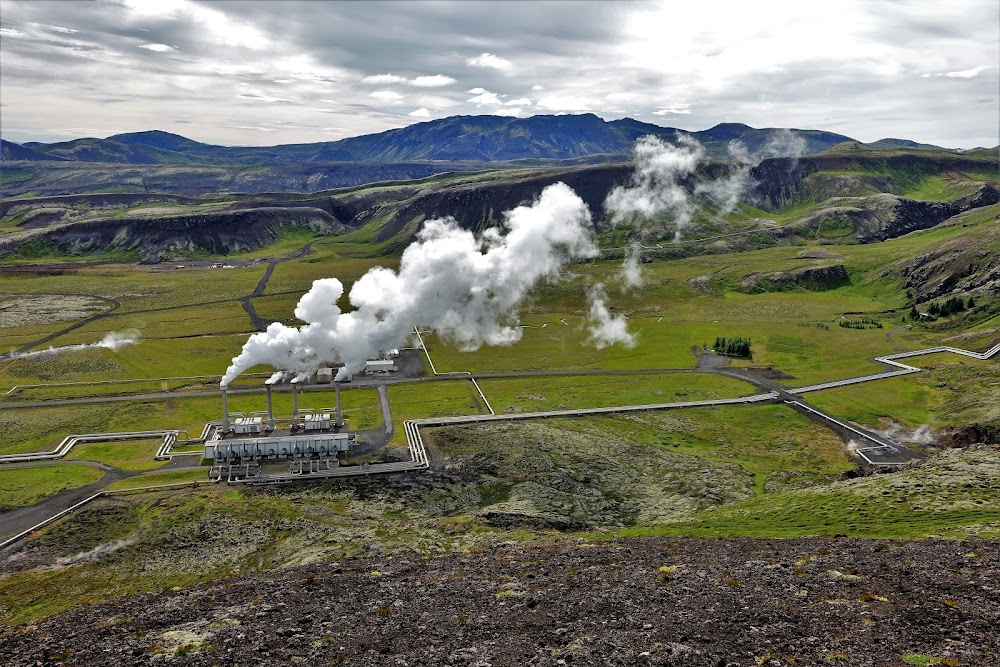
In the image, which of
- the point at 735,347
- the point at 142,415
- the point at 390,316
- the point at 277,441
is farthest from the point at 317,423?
the point at 735,347

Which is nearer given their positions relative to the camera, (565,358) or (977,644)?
(977,644)

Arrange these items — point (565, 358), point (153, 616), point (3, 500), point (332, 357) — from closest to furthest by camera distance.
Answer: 1. point (153, 616)
2. point (3, 500)
3. point (332, 357)
4. point (565, 358)

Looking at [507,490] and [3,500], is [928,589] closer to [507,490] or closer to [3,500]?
[507,490]

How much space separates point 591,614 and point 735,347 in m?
128

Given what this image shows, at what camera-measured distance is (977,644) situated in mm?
33156

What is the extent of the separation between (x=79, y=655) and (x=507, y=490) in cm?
5182

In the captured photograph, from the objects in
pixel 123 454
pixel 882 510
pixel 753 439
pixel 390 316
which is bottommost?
pixel 123 454

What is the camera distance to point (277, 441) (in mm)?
92938

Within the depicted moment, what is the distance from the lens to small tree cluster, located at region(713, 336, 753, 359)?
15600 cm

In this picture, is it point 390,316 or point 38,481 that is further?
point 390,316

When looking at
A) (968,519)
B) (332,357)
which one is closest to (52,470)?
(332,357)

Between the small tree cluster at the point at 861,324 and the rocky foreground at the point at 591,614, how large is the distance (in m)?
150

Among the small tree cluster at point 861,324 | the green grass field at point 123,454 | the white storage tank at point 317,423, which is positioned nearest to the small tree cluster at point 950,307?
the small tree cluster at point 861,324

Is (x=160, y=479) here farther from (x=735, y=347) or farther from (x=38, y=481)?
(x=735, y=347)
